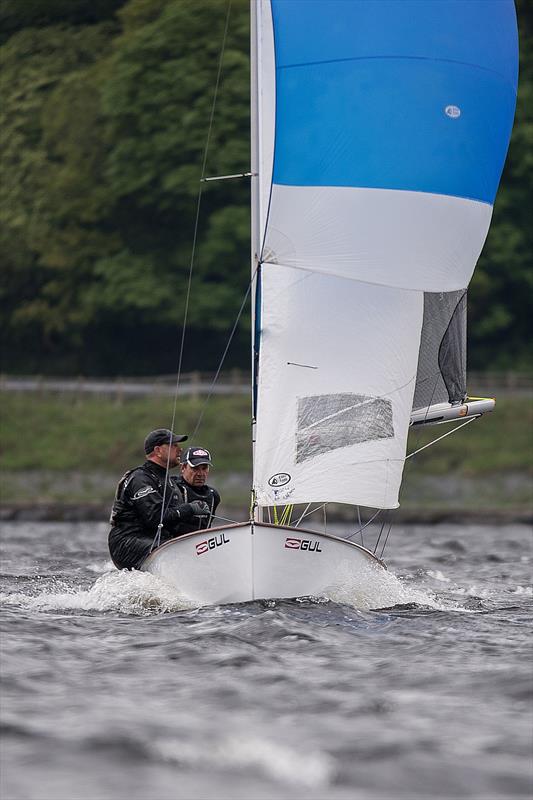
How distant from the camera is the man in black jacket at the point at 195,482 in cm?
1427

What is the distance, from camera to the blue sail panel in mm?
14055

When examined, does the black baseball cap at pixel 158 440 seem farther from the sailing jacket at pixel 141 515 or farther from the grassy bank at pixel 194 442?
the grassy bank at pixel 194 442

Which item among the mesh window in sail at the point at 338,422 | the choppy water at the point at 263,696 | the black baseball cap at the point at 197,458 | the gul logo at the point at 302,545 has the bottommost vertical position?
the choppy water at the point at 263,696

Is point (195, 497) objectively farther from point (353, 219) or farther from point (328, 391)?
point (353, 219)

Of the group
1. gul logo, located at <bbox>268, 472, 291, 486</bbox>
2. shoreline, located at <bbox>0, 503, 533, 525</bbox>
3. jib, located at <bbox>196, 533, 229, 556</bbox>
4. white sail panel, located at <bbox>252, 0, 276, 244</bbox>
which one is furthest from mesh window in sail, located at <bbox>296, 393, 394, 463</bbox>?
shoreline, located at <bbox>0, 503, 533, 525</bbox>

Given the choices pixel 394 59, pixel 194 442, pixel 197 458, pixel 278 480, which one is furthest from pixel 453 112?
pixel 194 442

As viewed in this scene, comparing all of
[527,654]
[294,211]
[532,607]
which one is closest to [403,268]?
[294,211]

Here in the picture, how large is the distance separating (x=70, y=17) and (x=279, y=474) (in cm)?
4550

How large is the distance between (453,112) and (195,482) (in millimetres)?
4485

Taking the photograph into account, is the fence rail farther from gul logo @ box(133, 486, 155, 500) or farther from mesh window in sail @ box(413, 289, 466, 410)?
gul logo @ box(133, 486, 155, 500)

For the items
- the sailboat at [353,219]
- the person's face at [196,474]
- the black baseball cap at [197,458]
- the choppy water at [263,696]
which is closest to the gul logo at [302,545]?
the sailboat at [353,219]

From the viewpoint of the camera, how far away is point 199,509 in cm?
1395

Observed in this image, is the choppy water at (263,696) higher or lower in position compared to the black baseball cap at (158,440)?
lower

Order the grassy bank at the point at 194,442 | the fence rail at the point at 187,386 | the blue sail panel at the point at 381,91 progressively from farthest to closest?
the fence rail at the point at 187,386 → the grassy bank at the point at 194,442 → the blue sail panel at the point at 381,91
